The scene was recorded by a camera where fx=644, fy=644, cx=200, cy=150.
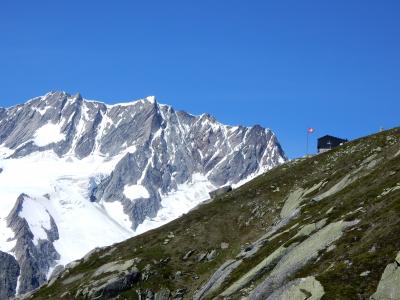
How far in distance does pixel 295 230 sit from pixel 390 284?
80.8 feet

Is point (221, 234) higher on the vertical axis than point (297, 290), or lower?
higher

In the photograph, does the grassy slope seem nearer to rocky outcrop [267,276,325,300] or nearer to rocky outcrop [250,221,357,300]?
rocky outcrop [267,276,325,300]

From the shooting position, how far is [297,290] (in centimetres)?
4247

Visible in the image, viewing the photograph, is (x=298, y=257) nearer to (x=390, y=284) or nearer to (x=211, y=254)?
(x=390, y=284)

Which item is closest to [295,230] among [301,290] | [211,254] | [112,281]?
[301,290]

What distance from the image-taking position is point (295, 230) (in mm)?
62344

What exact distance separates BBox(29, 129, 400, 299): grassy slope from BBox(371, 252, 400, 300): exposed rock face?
2.79ft

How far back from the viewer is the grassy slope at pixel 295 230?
42.7 m

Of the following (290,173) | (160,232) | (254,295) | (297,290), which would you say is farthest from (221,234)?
(297,290)

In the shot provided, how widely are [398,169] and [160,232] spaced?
49.6 meters

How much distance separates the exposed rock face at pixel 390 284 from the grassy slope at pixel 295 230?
0.85 m

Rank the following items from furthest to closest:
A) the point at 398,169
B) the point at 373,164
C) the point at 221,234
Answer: the point at 221,234
the point at 373,164
the point at 398,169

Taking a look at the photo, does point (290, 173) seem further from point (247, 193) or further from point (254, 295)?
point (254, 295)

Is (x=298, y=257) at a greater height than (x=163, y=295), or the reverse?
(x=163, y=295)
